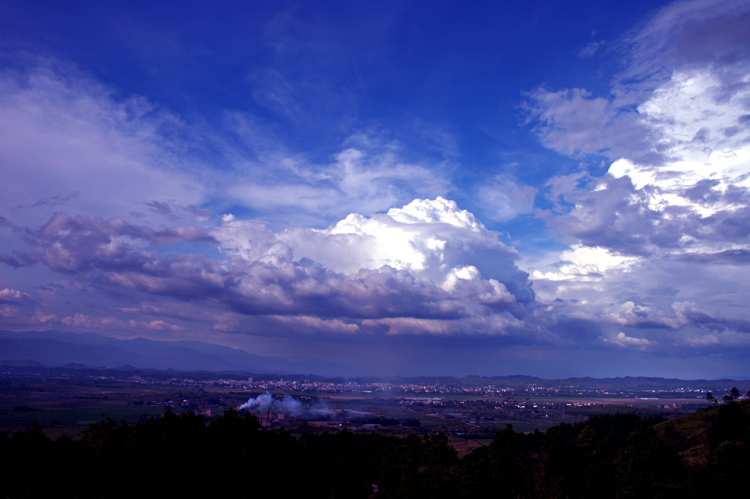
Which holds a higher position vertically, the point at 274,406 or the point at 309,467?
the point at 309,467

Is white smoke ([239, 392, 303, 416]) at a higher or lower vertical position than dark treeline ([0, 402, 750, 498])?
lower

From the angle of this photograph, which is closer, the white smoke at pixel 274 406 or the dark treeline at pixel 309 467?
the dark treeline at pixel 309 467

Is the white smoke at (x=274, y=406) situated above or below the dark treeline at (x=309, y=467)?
below

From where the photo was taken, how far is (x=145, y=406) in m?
154

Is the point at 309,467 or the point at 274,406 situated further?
the point at 274,406

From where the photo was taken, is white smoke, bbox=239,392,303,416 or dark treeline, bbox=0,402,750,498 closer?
dark treeline, bbox=0,402,750,498

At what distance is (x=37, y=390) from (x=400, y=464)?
18807 centimetres

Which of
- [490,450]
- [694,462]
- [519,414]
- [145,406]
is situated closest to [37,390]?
[145,406]

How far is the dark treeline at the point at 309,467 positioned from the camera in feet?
112

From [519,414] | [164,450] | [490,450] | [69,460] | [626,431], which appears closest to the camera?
[69,460]

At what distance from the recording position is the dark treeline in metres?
34.2

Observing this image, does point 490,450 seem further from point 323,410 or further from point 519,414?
point 519,414

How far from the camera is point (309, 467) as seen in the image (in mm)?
48438

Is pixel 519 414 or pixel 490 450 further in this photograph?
pixel 519 414
